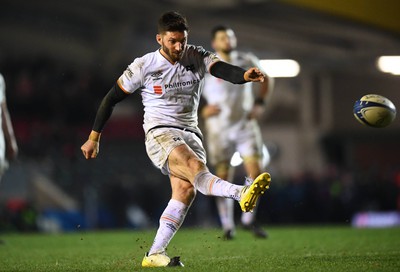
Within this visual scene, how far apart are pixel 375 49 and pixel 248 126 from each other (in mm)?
12932

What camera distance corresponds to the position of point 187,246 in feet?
31.3

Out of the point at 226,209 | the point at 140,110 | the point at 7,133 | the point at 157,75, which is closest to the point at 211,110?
the point at 226,209

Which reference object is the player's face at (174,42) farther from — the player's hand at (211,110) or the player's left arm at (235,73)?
the player's hand at (211,110)

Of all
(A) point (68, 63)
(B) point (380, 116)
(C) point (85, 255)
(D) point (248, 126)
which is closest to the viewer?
(B) point (380, 116)

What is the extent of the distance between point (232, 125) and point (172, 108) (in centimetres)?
420

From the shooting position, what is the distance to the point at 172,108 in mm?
6977

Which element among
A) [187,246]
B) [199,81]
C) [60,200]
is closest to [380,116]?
[199,81]

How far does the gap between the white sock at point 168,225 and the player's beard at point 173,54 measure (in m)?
1.19

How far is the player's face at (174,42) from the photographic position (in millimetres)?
6685

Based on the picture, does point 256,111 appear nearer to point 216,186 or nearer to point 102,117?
point 102,117

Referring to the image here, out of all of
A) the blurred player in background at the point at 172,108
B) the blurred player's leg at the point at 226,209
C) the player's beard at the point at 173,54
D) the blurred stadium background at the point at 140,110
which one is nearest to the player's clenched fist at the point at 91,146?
the blurred player in background at the point at 172,108

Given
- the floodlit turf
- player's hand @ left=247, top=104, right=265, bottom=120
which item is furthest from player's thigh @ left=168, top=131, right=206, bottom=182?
player's hand @ left=247, top=104, right=265, bottom=120

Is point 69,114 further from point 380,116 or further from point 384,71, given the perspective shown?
point 380,116

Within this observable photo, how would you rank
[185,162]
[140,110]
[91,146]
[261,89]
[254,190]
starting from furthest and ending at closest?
[140,110], [261,89], [91,146], [185,162], [254,190]
